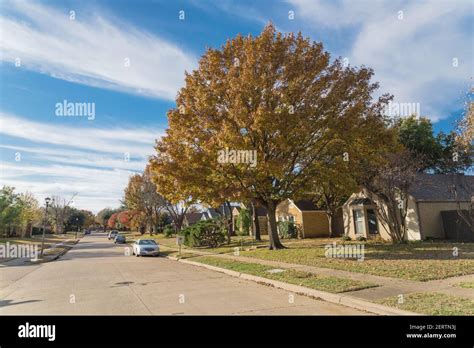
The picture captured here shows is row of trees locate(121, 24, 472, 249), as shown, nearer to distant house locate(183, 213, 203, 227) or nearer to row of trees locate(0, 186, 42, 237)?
row of trees locate(0, 186, 42, 237)

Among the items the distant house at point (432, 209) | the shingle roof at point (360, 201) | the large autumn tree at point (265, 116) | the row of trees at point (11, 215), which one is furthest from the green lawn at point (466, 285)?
the row of trees at point (11, 215)

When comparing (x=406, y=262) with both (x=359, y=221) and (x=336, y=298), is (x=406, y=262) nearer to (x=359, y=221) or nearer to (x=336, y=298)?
(x=336, y=298)

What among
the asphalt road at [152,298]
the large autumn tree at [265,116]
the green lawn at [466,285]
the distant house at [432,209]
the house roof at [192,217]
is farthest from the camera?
the house roof at [192,217]

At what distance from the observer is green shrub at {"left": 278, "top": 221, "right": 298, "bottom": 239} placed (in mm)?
34156

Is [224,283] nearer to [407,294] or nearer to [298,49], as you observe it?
[407,294]

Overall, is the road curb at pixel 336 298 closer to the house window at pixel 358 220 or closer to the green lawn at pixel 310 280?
the green lawn at pixel 310 280

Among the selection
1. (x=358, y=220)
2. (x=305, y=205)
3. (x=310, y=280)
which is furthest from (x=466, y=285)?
(x=305, y=205)

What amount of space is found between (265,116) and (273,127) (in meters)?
0.73

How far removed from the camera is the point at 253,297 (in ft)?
29.6

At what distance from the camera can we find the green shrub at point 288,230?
34156 mm

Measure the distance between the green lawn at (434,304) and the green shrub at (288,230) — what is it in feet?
85.9

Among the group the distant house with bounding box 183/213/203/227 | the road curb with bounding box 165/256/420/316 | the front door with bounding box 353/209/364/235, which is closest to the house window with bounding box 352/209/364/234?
the front door with bounding box 353/209/364/235

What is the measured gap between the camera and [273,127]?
53.5ft
